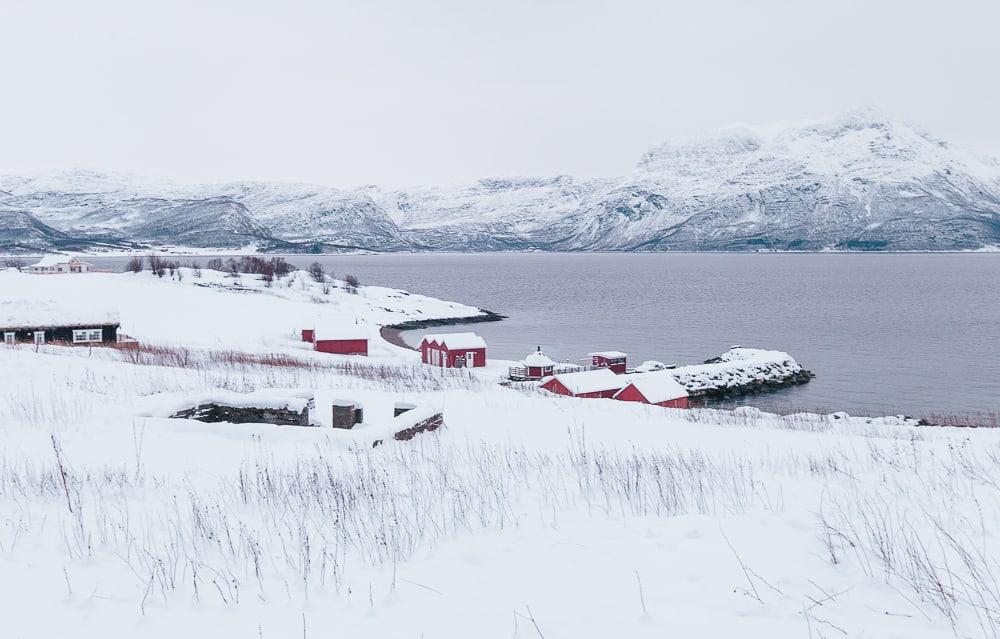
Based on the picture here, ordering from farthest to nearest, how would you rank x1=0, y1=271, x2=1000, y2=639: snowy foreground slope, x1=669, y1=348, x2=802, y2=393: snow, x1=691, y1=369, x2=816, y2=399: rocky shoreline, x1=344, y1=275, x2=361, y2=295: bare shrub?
x1=344, y1=275, x2=361, y2=295: bare shrub, x1=669, y1=348, x2=802, y2=393: snow, x1=691, y1=369, x2=816, y2=399: rocky shoreline, x1=0, y1=271, x2=1000, y2=639: snowy foreground slope

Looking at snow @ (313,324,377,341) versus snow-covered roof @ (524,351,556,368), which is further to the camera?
snow @ (313,324,377,341)

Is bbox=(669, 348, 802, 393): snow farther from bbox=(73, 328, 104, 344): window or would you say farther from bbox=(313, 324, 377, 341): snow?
bbox=(73, 328, 104, 344): window

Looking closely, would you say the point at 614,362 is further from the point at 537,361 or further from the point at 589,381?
the point at 589,381

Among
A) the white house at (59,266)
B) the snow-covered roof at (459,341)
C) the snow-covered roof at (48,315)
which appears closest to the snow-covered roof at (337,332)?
the snow-covered roof at (459,341)

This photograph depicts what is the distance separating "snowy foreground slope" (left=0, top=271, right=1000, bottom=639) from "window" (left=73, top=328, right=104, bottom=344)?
29.5 metres

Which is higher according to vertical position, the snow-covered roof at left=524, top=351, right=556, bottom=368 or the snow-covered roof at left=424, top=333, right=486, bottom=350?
the snow-covered roof at left=424, top=333, right=486, bottom=350

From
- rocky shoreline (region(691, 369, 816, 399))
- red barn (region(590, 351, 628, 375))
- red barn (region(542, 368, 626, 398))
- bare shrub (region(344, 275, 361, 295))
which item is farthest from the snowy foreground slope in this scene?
bare shrub (region(344, 275, 361, 295))

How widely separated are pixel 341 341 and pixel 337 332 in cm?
108

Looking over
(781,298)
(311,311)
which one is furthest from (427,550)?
(781,298)

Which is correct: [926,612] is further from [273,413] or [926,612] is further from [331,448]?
[273,413]

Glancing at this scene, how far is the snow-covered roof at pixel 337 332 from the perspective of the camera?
6150 centimetres

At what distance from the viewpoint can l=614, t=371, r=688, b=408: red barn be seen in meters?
38.0

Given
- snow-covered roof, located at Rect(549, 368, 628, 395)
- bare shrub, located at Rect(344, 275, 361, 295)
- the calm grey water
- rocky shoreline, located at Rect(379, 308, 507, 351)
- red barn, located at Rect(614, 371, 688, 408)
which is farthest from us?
bare shrub, located at Rect(344, 275, 361, 295)

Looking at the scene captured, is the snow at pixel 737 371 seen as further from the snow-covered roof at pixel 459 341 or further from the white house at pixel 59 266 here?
the white house at pixel 59 266
